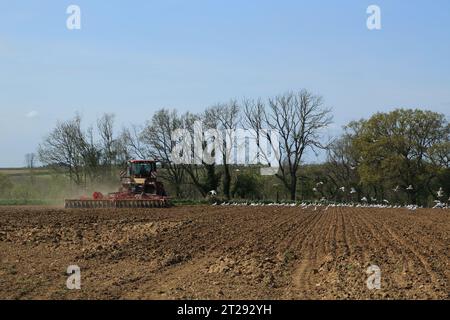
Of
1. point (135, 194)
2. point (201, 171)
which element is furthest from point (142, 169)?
point (201, 171)


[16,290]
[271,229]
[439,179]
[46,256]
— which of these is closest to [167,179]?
[439,179]

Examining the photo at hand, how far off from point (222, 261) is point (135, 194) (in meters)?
28.3

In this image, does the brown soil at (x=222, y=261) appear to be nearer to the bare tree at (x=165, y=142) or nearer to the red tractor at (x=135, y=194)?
the red tractor at (x=135, y=194)

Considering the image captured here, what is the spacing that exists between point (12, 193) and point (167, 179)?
17.3 m

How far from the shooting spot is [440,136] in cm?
6494

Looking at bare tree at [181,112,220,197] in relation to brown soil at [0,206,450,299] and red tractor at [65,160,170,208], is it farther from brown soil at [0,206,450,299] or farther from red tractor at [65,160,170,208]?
brown soil at [0,206,450,299]

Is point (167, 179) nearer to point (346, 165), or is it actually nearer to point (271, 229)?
point (346, 165)

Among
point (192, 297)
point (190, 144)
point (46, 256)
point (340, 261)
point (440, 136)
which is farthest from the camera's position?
point (190, 144)

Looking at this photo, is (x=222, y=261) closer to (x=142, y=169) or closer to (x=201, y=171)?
(x=142, y=169)

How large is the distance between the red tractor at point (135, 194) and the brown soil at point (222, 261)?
16.6m

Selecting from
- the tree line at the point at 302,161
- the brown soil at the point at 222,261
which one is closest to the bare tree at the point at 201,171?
the tree line at the point at 302,161

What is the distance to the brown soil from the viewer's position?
995 cm

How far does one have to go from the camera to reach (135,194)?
41250 millimetres
